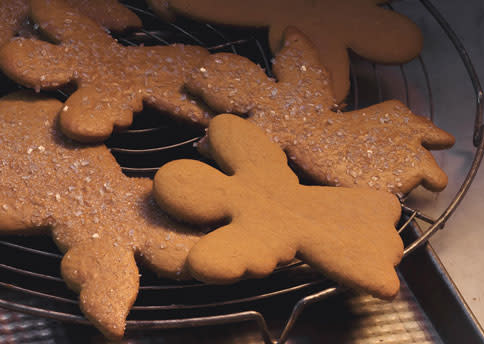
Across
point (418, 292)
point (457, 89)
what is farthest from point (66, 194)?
point (457, 89)

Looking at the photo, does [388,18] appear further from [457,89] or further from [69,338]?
[69,338]

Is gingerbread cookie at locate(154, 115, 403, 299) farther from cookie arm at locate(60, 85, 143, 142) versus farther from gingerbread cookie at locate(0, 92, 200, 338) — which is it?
cookie arm at locate(60, 85, 143, 142)

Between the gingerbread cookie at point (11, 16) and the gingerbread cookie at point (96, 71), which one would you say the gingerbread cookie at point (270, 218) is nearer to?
the gingerbread cookie at point (96, 71)

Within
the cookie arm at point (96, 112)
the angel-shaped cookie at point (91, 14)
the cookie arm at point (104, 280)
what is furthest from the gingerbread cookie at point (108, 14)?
the cookie arm at point (104, 280)

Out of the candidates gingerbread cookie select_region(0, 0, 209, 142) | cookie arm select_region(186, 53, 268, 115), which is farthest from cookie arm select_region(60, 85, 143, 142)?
cookie arm select_region(186, 53, 268, 115)

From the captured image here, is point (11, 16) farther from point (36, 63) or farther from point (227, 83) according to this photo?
point (227, 83)

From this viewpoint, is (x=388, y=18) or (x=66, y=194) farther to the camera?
(x=388, y=18)

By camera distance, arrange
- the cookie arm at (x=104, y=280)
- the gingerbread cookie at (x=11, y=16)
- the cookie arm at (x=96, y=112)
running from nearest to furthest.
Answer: the cookie arm at (x=104, y=280) → the cookie arm at (x=96, y=112) → the gingerbread cookie at (x=11, y=16)
